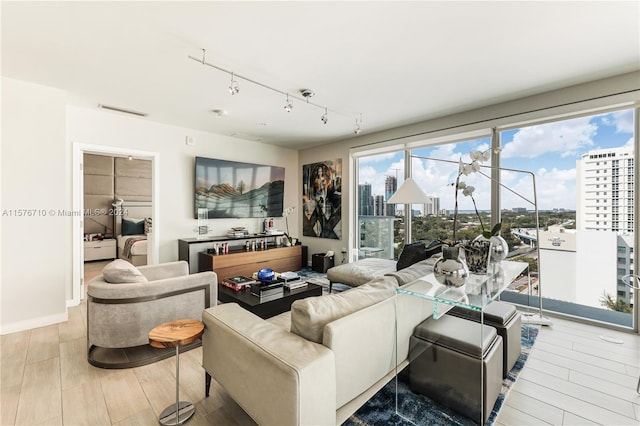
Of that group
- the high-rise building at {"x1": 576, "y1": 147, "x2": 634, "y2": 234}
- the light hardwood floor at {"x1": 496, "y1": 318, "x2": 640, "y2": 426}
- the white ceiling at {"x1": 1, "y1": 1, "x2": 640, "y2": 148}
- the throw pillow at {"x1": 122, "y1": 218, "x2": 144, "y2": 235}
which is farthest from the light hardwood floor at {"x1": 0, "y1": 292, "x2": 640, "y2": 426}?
the throw pillow at {"x1": 122, "y1": 218, "x2": 144, "y2": 235}

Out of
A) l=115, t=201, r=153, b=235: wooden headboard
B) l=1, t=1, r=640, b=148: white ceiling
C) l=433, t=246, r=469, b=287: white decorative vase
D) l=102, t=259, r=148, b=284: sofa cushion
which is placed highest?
l=1, t=1, r=640, b=148: white ceiling

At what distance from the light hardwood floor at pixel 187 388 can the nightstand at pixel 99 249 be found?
152 inches

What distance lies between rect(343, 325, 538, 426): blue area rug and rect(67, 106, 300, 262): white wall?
12.7ft

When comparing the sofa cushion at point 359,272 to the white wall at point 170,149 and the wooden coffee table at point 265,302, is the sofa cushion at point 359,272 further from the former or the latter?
the white wall at point 170,149

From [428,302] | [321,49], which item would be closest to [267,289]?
[428,302]

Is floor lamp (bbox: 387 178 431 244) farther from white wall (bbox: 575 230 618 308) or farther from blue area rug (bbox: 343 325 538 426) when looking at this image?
white wall (bbox: 575 230 618 308)

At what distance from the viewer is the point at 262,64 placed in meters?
2.52

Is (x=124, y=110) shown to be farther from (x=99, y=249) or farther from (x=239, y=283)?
(x=99, y=249)

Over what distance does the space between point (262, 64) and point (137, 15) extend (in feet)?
3.20

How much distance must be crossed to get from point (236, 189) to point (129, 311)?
123 inches

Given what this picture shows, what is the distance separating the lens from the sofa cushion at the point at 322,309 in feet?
4.63

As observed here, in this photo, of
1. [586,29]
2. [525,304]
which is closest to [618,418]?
[525,304]

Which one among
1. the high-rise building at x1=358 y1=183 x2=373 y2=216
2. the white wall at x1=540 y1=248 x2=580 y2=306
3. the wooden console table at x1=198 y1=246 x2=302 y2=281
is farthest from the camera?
the high-rise building at x1=358 y1=183 x2=373 y2=216

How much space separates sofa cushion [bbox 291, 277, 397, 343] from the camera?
4.63ft
